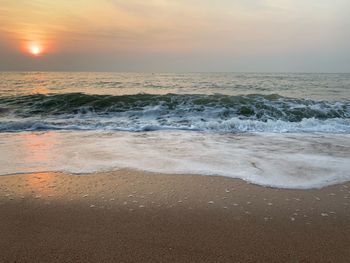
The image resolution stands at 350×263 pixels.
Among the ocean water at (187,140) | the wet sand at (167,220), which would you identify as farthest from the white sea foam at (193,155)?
the wet sand at (167,220)

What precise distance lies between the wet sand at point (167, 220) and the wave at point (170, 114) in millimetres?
4921

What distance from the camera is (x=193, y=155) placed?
219 inches

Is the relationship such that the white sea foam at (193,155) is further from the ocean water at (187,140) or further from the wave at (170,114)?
the wave at (170,114)

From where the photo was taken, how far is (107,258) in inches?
93.7

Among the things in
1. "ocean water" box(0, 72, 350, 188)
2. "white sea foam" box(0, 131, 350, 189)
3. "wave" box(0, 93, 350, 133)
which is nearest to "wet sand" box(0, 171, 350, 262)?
"white sea foam" box(0, 131, 350, 189)

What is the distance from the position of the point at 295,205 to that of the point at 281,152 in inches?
102

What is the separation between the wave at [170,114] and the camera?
9102 mm

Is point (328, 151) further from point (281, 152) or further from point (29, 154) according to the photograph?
point (29, 154)

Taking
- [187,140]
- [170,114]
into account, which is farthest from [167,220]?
[170,114]

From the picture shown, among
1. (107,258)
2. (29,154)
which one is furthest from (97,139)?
(107,258)

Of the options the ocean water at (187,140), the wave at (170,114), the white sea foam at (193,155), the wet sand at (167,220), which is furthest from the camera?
the wave at (170,114)

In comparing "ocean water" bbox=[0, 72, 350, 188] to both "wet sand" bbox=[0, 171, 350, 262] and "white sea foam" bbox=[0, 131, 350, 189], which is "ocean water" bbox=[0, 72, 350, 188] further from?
"wet sand" bbox=[0, 171, 350, 262]

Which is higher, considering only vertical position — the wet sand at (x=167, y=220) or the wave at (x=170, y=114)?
the wet sand at (x=167, y=220)

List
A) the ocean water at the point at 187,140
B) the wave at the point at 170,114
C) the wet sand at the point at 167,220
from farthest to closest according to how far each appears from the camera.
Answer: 1. the wave at the point at 170,114
2. the ocean water at the point at 187,140
3. the wet sand at the point at 167,220
